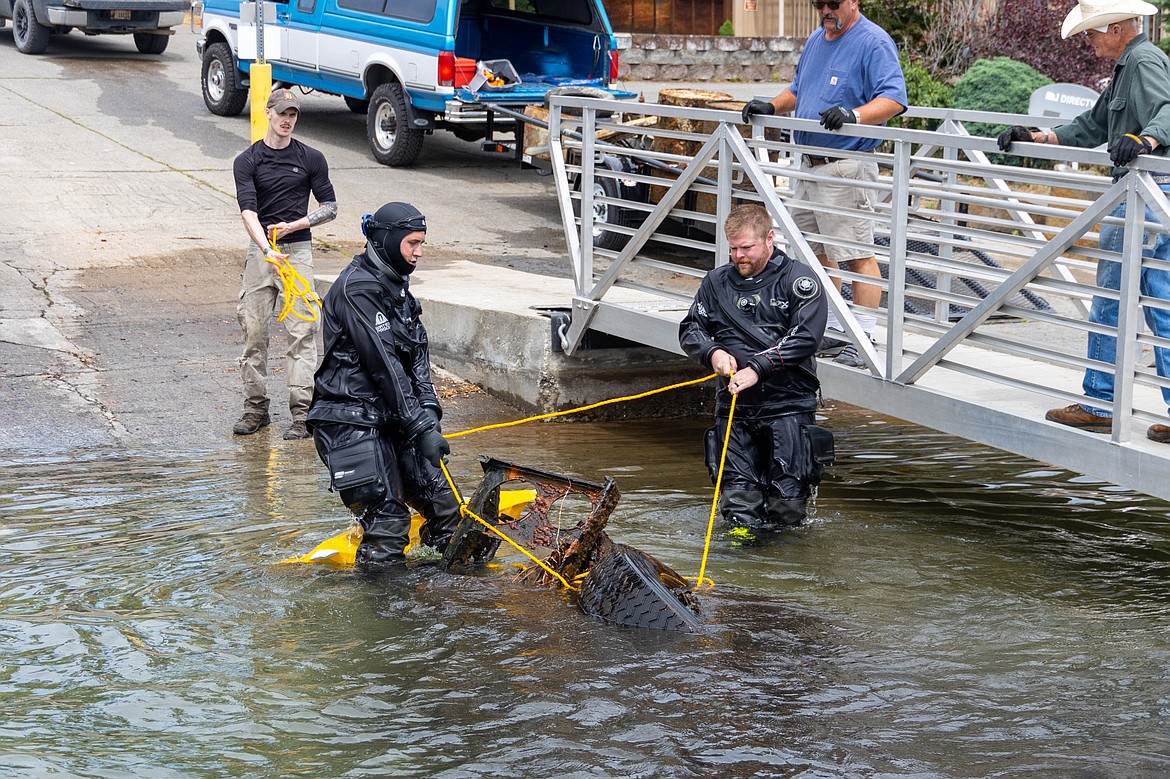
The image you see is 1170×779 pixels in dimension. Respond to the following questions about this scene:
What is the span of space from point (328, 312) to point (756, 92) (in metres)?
18.5

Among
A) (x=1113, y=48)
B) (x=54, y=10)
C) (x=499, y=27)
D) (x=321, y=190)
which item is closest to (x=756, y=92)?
(x=499, y=27)

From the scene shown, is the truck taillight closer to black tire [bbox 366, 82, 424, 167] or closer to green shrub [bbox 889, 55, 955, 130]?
black tire [bbox 366, 82, 424, 167]

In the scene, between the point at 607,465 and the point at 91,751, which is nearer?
the point at 91,751

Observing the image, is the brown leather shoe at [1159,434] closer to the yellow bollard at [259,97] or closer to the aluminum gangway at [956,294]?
the aluminum gangway at [956,294]

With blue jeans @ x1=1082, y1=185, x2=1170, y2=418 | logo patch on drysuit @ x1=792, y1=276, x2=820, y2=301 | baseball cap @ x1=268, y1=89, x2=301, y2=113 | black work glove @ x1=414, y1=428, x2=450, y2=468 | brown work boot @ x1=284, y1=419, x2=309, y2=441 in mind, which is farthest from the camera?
brown work boot @ x1=284, y1=419, x2=309, y2=441

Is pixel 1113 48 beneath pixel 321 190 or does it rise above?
above

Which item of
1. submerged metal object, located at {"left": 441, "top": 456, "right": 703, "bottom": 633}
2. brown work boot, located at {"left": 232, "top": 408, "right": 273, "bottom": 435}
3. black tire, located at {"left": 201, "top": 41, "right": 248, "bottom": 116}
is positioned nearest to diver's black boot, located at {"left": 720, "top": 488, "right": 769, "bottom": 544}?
submerged metal object, located at {"left": 441, "top": 456, "right": 703, "bottom": 633}

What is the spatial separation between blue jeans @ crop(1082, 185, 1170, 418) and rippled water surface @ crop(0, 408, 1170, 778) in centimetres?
88

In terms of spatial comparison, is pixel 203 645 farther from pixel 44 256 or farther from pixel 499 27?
pixel 499 27

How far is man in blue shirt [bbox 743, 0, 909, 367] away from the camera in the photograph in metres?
7.46

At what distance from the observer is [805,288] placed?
668 centimetres

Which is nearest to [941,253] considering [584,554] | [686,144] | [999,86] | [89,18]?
[584,554]

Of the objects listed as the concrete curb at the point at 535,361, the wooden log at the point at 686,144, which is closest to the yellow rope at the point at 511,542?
the concrete curb at the point at 535,361

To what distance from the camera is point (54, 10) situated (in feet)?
64.5
